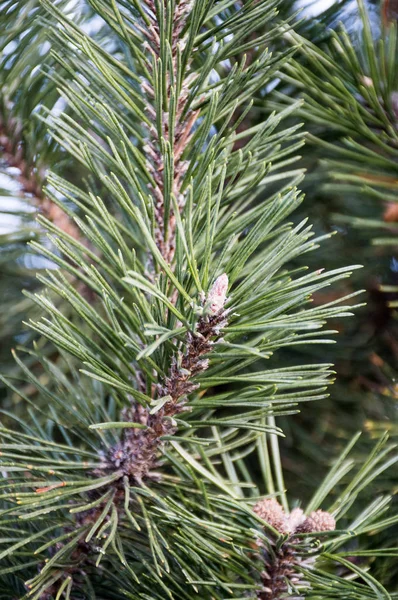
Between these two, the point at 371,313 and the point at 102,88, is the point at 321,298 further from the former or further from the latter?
the point at 102,88

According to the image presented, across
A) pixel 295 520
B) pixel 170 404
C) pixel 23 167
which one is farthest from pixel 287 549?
pixel 23 167

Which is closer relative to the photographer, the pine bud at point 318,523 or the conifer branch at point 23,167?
the pine bud at point 318,523

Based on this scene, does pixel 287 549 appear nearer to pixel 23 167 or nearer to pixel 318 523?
pixel 318 523

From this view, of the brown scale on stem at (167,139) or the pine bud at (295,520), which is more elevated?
the brown scale on stem at (167,139)

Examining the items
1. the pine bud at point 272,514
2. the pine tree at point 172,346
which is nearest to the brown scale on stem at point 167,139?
the pine tree at point 172,346

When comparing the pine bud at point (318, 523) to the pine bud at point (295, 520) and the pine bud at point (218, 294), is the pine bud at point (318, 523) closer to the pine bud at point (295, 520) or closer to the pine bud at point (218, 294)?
the pine bud at point (295, 520)

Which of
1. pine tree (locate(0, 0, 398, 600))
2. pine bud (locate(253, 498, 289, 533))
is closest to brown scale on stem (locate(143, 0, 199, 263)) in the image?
pine tree (locate(0, 0, 398, 600))
